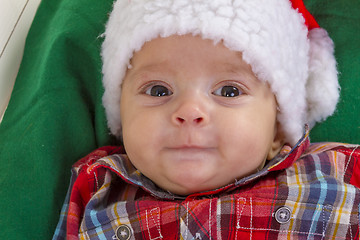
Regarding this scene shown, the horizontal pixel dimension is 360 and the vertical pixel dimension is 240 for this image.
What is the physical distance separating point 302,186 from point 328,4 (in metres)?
0.63

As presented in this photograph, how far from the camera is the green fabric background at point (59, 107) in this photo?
1.33m

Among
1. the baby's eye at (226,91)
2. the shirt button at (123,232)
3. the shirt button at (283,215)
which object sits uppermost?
the baby's eye at (226,91)

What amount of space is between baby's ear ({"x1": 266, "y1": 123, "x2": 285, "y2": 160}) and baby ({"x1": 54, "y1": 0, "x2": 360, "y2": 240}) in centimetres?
3

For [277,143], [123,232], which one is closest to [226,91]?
[277,143]

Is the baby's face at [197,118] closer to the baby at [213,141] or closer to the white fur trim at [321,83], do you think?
the baby at [213,141]

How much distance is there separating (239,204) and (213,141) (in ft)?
0.52

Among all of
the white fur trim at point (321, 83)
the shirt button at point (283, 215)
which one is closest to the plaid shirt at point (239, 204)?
the shirt button at point (283, 215)

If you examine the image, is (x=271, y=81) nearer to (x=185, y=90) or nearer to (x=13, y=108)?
(x=185, y=90)

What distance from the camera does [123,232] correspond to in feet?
4.02

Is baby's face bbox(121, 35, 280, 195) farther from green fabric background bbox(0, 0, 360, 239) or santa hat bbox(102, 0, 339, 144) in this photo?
green fabric background bbox(0, 0, 360, 239)

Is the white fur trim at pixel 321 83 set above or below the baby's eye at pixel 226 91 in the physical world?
above

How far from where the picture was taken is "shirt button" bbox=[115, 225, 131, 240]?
4.00 feet

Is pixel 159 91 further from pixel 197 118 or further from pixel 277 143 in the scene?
pixel 277 143

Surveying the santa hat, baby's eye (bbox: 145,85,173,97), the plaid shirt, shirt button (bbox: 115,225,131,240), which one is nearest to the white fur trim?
the santa hat
